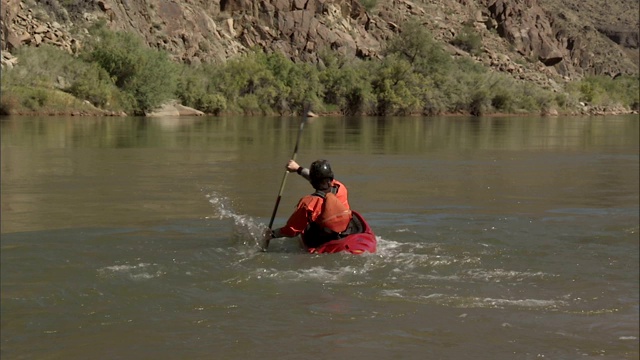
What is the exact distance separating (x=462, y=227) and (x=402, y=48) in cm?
8507

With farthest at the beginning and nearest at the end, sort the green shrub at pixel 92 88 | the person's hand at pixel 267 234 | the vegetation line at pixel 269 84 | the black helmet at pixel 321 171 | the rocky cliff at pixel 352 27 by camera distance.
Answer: the rocky cliff at pixel 352 27
the vegetation line at pixel 269 84
the green shrub at pixel 92 88
the person's hand at pixel 267 234
the black helmet at pixel 321 171

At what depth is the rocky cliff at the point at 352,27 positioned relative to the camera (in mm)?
70250

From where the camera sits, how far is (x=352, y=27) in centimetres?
10475

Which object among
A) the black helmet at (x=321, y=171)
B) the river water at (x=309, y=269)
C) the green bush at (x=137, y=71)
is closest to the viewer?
the river water at (x=309, y=269)

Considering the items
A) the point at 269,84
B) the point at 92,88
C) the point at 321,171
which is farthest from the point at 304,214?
the point at 269,84

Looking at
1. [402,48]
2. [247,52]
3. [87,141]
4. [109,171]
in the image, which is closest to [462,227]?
[109,171]

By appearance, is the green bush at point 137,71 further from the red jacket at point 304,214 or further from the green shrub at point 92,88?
the red jacket at point 304,214

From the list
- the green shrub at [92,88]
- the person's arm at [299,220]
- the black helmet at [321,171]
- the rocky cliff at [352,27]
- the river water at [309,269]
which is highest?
the rocky cliff at [352,27]

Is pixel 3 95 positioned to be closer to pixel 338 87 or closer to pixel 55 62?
pixel 55 62

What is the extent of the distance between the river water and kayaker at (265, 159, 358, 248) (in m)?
0.35

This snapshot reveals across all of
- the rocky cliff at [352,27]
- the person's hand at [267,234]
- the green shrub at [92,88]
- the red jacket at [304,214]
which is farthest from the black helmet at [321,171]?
the rocky cliff at [352,27]

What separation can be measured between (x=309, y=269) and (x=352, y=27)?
A: 315 ft

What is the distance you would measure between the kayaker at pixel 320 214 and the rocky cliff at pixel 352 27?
167 ft

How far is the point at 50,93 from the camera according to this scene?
55.4 meters
